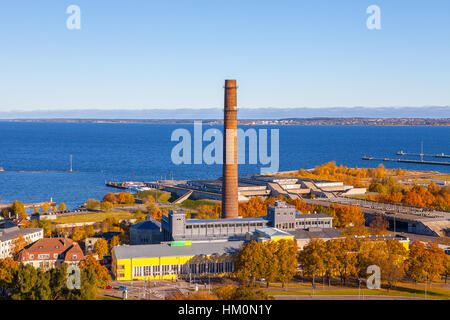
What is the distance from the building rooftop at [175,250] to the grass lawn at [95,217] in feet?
69.2

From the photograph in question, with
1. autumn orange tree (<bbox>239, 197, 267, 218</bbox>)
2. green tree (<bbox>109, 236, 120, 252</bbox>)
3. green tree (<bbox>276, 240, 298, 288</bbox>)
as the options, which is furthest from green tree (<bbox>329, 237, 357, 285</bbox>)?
autumn orange tree (<bbox>239, 197, 267, 218</bbox>)

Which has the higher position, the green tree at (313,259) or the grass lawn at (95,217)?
the green tree at (313,259)

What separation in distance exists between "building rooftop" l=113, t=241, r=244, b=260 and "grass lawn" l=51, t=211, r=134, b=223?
21107 mm

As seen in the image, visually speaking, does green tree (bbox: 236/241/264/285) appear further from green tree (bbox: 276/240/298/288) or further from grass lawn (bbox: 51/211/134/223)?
grass lawn (bbox: 51/211/134/223)

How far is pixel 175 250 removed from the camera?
170 ft

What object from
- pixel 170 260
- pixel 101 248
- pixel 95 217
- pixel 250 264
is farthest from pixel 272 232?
pixel 95 217

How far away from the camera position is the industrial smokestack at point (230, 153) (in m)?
62.5

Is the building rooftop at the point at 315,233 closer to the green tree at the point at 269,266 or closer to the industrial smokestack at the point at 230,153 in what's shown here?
the industrial smokestack at the point at 230,153

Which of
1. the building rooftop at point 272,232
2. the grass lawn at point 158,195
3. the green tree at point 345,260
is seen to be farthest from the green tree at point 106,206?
the green tree at point 345,260

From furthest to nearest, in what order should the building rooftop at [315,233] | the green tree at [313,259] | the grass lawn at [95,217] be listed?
the grass lawn at [95,217]
the building rooftop at [315,233]
the green tree at [313,259]

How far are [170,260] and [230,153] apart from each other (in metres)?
16.1

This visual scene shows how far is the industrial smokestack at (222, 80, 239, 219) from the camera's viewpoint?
205 ft

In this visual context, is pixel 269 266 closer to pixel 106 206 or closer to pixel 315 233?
pixel 315 233
